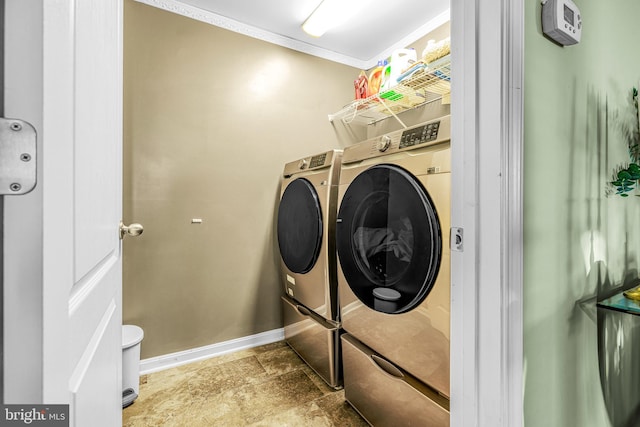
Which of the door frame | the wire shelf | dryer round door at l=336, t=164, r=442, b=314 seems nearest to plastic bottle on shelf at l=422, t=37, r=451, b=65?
the wire shelf

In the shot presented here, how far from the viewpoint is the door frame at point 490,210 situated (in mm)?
664

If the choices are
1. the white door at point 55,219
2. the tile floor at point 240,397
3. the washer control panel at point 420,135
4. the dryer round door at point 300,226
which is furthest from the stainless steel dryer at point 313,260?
the white door at point 55,219

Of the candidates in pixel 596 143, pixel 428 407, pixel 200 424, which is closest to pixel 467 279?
pixel 428 407

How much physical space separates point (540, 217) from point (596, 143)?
445 millimetres

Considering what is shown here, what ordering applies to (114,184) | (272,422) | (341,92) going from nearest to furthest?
1. (114,184)
2. (272,422)
3. (341,92)

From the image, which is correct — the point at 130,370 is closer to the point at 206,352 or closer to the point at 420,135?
the point at 206,352

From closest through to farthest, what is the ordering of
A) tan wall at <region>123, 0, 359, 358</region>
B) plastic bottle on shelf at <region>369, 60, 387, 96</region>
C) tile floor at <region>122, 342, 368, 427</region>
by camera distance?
1. tile floor at <region>122, 342, 368, 427</region>
2. tan wall at <region>123, 0, 359, 358</region>
3. plastic bottle on shelf at <region>369, 60, 387, 96</region>

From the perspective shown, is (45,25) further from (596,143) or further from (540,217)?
(596,143)

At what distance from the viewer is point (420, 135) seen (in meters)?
1.06

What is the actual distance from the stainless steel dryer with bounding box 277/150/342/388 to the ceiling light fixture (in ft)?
3.23

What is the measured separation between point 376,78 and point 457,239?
1.83 m

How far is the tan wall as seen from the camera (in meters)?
1.82

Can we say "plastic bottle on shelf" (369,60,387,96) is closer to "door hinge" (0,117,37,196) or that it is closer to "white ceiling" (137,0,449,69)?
"white ceiling" (137,0,449,69)

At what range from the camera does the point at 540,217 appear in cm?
76
